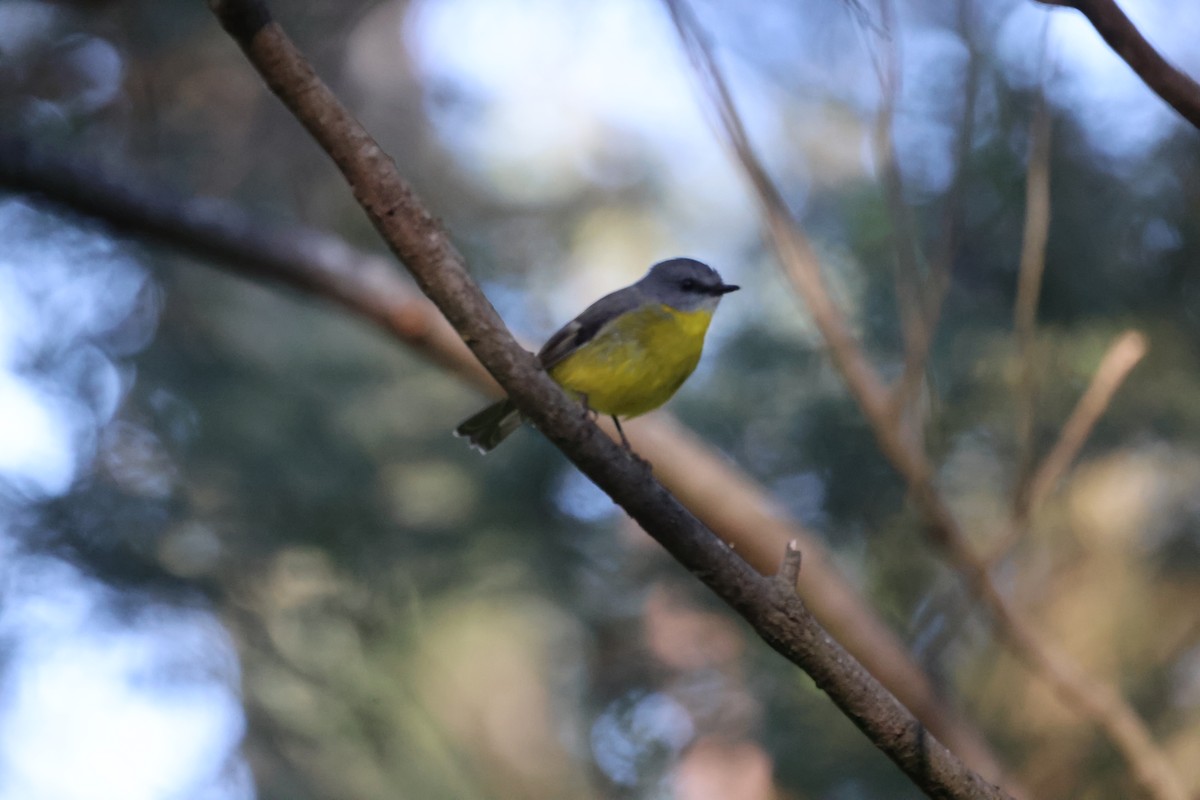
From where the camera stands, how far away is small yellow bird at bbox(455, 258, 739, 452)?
3.49 meters

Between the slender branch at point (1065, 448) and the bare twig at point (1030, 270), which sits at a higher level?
the bare twig at point (1030, 270)

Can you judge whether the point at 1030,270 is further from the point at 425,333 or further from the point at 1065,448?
the point at 425,333

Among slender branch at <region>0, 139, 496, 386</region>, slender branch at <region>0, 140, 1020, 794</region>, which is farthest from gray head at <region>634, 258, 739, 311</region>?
slender branch at <region>0, 139, 496, 386</region>

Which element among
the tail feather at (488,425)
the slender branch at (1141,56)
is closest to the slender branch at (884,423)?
the tail feather at (488,425)

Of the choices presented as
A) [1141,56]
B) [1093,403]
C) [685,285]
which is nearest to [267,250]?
[685,285]

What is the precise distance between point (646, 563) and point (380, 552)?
3.51ft

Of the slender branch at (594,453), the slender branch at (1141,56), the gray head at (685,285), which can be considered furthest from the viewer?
the gray head at (685,285)

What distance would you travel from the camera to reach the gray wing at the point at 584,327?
371 cm

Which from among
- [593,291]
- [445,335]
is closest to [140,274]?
[445,335]

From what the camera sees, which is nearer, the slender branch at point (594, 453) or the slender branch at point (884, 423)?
the slender branch at point (594, 453)

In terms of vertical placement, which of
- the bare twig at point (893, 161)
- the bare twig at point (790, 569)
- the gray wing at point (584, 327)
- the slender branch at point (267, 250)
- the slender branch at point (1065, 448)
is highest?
the slender branch at point (267, 250)

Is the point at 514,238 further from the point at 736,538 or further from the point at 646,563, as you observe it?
the point at 736,538

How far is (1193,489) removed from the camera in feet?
12.4

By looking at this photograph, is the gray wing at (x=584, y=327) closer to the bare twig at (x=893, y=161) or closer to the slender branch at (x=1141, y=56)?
the bare twig at (x=893, y=161)
